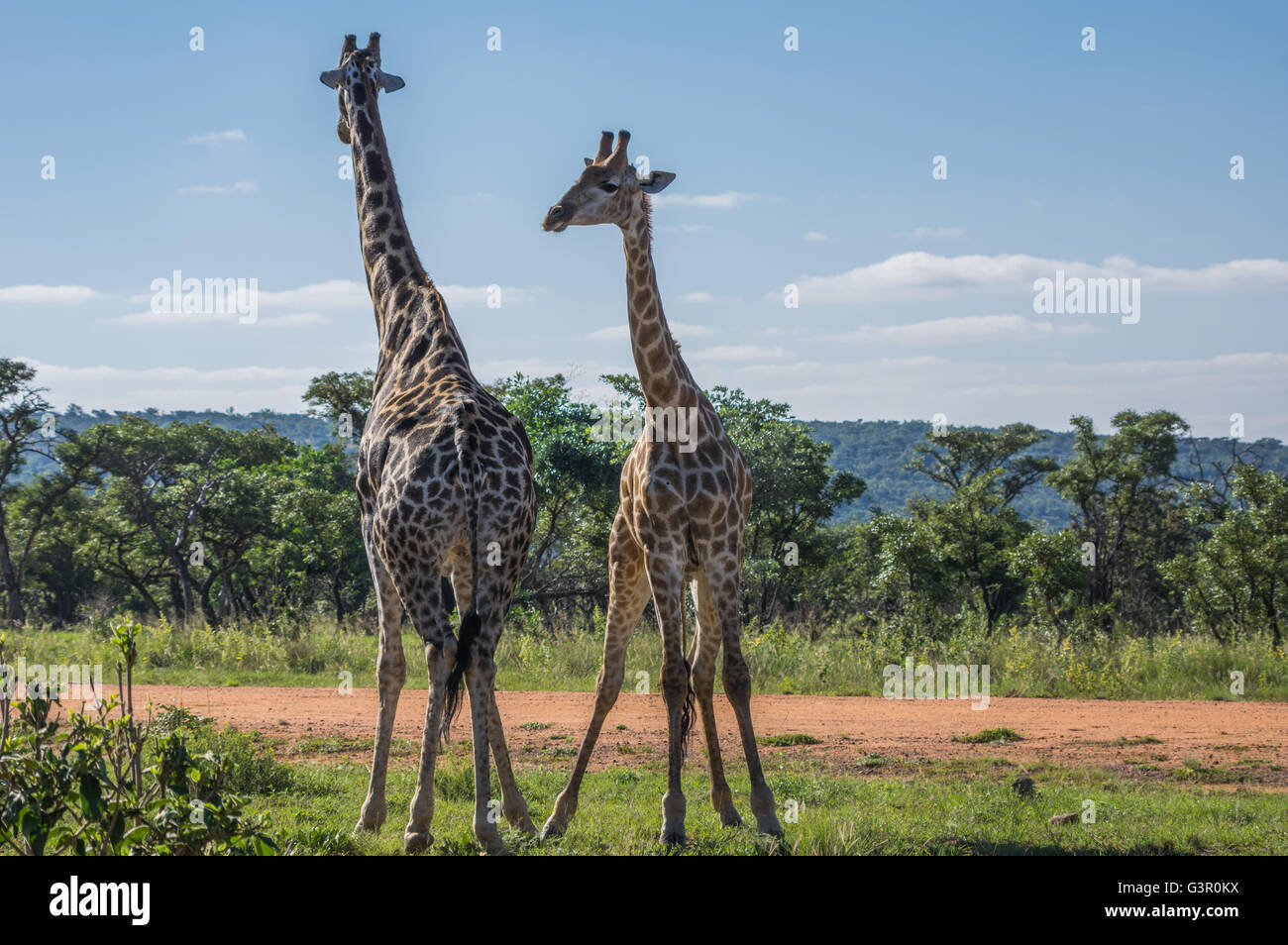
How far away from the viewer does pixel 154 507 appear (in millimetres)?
29453

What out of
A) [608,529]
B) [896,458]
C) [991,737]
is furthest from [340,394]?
[896,458]

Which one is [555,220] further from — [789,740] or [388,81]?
[789,740]

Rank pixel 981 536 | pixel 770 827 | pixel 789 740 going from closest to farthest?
pixel 770 827 → pixel 789 740 → pixel 981 536

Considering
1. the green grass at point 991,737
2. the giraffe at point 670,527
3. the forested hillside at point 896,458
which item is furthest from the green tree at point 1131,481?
the forested hillside at point 896,458

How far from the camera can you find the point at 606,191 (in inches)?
284

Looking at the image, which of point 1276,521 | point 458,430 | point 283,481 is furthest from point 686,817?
point 283,481

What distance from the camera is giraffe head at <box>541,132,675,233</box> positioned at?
7.01 meters

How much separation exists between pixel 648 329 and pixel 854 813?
3.48 metres

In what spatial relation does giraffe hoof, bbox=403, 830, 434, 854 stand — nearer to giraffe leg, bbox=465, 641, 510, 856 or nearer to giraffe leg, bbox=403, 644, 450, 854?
giraffe leg, bbox=403, 644, 450, 854

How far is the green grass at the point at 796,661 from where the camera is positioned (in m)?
14.1

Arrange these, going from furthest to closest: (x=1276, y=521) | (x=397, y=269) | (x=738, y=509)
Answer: (x=1276, y=521), (x=397, y=269), (x=738, y=509)
